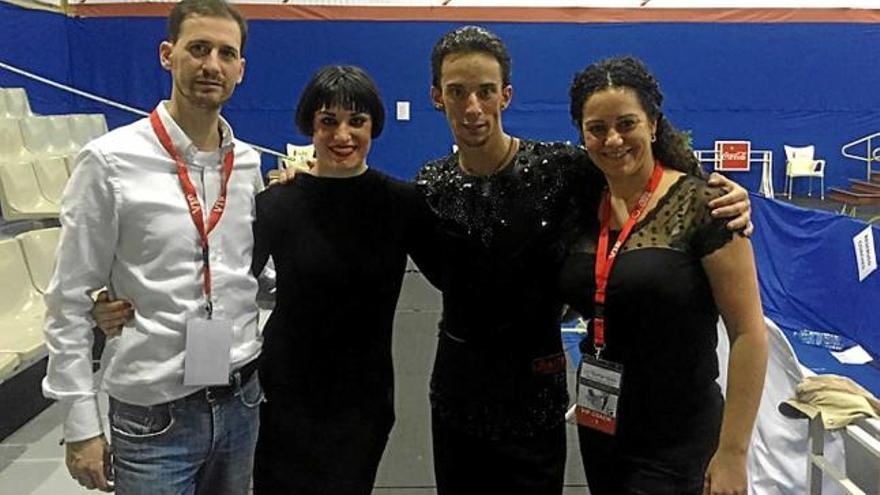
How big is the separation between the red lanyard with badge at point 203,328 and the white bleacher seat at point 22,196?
3.82 meters

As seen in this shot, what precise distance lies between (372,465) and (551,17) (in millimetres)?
9463

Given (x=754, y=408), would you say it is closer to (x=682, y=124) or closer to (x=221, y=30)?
(x=221, y=30)

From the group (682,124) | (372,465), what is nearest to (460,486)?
(372,465)

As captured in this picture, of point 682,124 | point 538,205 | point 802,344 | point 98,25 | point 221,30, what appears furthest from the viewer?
point 682,124

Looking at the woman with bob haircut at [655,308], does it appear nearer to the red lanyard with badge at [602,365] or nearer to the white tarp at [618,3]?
the red lanyard with badge at [602,365]

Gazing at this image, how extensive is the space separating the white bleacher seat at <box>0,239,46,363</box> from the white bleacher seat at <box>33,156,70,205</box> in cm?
152

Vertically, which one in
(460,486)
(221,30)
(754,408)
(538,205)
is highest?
(221,30)

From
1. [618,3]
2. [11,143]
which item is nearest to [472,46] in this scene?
[11,143]

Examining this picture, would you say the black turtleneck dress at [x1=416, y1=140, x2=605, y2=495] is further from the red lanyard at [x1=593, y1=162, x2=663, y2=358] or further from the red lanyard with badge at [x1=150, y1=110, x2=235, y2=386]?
the red lanyard with badge at [x1=150, y1=110, x2=235, y2=386]

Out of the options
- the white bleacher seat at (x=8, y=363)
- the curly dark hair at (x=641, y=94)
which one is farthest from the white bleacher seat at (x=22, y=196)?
the curly dark hair at (x=641, y=94)

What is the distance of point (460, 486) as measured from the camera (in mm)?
1733

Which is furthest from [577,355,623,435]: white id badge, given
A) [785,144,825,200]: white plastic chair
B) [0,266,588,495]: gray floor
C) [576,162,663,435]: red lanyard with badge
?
[785,144,825,200]: white plastic chair

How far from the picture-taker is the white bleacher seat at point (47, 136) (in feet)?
19.6

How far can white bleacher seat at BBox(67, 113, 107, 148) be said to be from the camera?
6.82m
